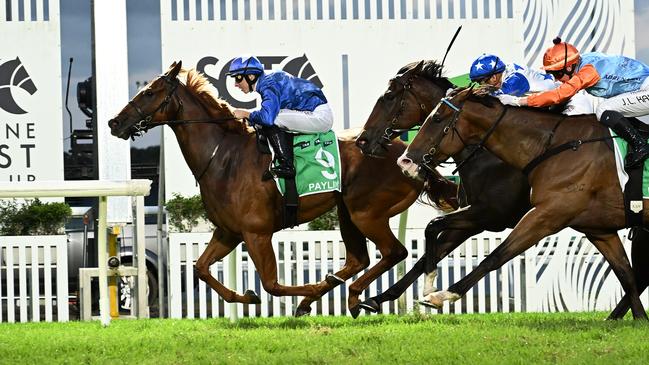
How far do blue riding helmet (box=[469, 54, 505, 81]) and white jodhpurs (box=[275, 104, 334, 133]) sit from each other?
3.50 ft

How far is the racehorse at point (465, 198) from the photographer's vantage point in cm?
863

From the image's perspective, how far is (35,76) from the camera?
12852 mm

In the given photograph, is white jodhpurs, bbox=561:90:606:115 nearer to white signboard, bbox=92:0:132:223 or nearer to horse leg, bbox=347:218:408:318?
horse leg, bbox=347:218:408:318

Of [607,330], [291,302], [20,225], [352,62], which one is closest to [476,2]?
[352,62]

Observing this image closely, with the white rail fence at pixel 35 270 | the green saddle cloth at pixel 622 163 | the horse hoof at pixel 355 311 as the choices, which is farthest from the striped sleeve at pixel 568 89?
the white rail fence at pixel 35 270

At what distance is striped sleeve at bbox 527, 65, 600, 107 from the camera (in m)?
8.08

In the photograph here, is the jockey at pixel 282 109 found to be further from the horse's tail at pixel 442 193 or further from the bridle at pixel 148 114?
the horse's tail at pixel 442 193

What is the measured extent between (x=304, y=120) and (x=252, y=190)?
0.60m

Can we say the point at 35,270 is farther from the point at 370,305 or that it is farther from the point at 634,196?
the point at 634,196

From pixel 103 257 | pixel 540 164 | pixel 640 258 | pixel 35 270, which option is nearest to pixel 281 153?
pixel 103 257

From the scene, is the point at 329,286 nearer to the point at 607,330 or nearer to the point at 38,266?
the point at 607,330

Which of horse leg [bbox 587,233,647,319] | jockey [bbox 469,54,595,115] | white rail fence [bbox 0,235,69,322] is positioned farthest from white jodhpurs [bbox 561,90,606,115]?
white rail fence [bbox 0,235,69,322]

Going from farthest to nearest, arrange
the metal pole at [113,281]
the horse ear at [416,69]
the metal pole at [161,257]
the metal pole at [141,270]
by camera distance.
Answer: the metal pole at [161,257]
the metal pole at [113,281]
the metal pole at [141,270]
the horse ear at [416,69]

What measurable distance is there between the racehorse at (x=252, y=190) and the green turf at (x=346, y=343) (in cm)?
37
